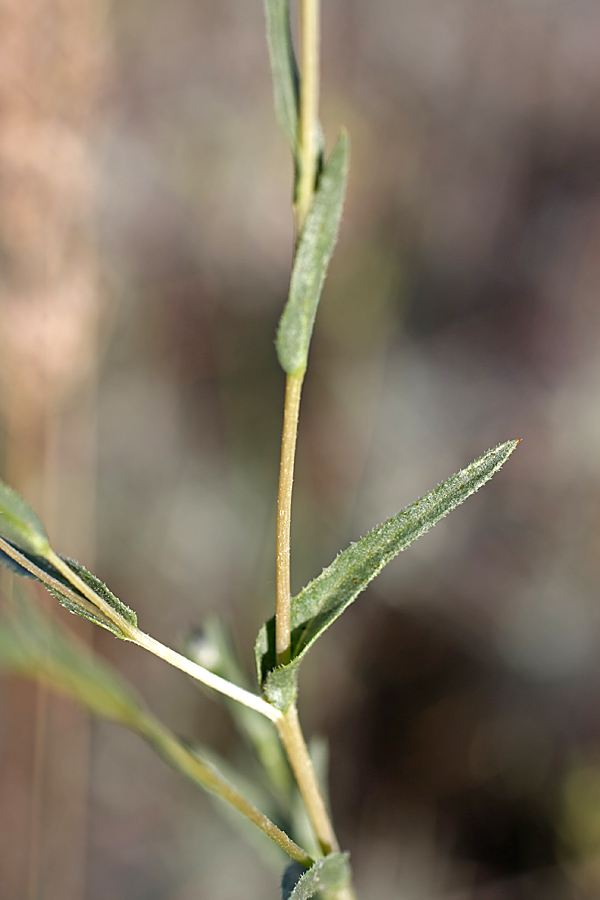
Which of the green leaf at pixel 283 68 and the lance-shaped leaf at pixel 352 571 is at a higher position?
the green leaf at pixel 283 68

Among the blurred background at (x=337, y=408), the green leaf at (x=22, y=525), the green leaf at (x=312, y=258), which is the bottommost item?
the blurred background at (x=337, y=408)

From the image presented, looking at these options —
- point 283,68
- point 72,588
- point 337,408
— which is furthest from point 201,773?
point 337,408

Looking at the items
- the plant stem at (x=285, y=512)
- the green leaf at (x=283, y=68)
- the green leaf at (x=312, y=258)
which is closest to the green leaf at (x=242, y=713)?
the plant stem at (x=285, y=512)

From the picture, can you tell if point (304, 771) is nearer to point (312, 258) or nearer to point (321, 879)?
point (321, 879)

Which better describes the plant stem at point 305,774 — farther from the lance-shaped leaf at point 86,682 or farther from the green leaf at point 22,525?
the green leaf at point 22,525

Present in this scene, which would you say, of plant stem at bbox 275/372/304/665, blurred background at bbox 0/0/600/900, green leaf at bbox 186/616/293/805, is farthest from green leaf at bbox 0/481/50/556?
blurred background at bbox 0/0/600/900

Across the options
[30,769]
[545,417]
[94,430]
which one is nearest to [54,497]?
[94,430]
